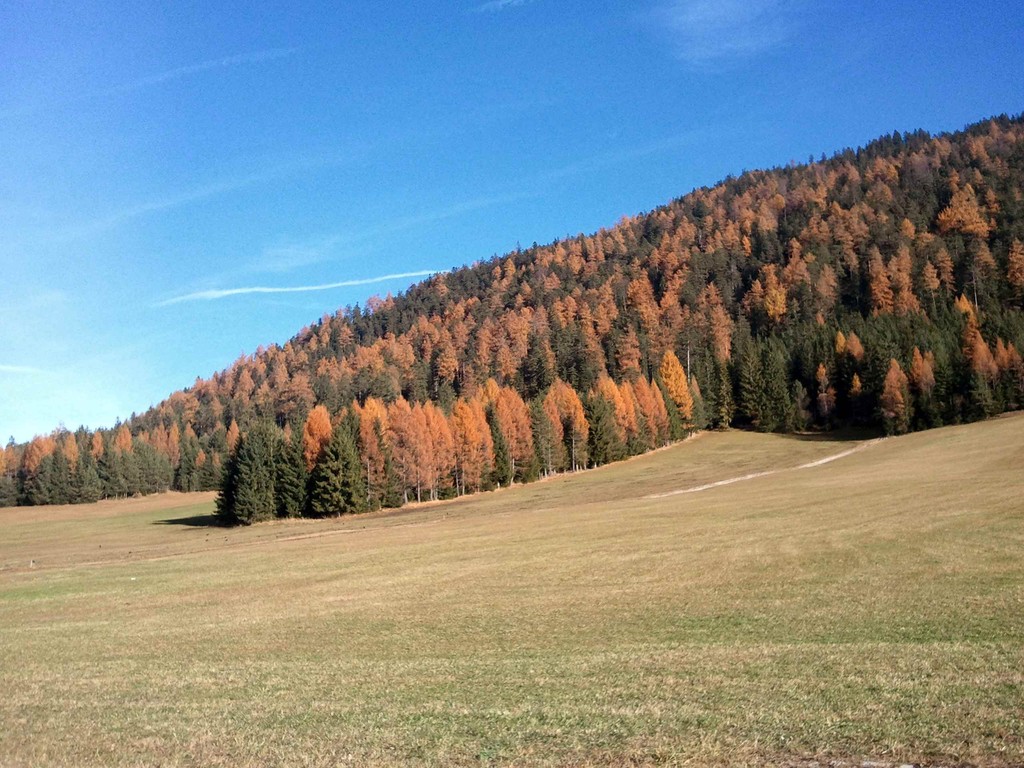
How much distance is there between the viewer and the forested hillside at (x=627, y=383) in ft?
291

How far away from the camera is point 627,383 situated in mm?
114062

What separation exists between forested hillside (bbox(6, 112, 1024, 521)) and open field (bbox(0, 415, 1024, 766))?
46041mm

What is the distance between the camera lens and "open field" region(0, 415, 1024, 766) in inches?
380

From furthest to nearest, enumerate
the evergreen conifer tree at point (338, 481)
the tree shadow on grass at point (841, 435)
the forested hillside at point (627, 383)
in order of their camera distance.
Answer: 1. the tree shadow on grass at point (841, 435)
2. the forested hillside at point (627, 383)
3. the evergreen conifer tree at point (338, 481)

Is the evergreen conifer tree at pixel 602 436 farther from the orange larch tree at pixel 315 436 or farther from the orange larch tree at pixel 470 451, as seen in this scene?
the orange larch tree at pixel 315 436

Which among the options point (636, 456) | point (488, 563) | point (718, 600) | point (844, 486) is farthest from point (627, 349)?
point (718, 600)

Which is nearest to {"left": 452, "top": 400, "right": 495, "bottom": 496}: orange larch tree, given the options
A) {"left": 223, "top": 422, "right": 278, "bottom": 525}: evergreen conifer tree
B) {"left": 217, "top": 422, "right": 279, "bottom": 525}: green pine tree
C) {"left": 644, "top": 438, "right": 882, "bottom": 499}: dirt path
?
{"left": 217, "top": 422, "right": 279, "bottom": 525}: green pine tree

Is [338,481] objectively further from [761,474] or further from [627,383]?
[627,383]

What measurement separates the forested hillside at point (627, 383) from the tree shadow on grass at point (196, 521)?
278cm

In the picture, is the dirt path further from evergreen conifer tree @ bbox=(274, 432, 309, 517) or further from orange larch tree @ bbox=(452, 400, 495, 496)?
evergreen conifer tree @ bbox=(274, 432, 309, 517)

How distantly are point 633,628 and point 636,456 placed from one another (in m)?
96.5

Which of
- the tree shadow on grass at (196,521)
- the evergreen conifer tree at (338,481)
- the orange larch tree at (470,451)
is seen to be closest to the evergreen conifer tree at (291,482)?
the evergreen conifer tree at (338,481)

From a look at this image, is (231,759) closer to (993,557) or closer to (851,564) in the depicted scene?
(851,564)

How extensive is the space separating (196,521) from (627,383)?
2615 inches
